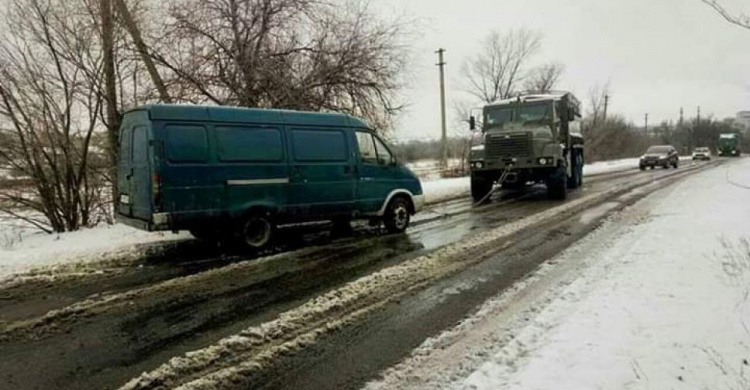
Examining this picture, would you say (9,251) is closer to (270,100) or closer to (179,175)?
(179,175)

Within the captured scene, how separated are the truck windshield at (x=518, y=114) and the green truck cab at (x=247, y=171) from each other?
786 cm

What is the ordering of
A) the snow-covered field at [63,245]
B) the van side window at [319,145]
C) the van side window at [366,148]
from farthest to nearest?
1. the van side window at [366,148]
2. the van side window at [319,145]
3. the snow-covered field at [63,245]

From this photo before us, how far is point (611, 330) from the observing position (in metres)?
4.42

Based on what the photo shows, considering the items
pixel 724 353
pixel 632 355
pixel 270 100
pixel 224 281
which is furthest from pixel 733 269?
pixel 270 100

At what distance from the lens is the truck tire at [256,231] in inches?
337

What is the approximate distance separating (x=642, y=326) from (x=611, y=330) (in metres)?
0.30

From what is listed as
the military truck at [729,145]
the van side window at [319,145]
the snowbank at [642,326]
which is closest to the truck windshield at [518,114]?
the van side window at [319,145]

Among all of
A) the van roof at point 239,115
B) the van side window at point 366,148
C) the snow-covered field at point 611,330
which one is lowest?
the snow-covered field at point 611,330

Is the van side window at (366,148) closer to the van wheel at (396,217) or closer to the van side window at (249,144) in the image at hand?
the van wheel at (396,217)

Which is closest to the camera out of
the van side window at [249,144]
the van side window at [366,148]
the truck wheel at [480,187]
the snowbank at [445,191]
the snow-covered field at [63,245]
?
the snow-covered field at [63,245]

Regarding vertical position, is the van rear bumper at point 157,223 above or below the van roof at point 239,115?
below

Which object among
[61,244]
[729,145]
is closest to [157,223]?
[61,244]

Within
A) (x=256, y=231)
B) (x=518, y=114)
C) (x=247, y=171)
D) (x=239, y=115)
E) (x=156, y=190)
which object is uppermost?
(x=518, y=114)

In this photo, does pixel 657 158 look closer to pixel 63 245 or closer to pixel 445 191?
pixel 445 191
